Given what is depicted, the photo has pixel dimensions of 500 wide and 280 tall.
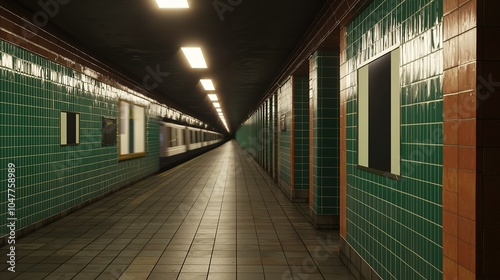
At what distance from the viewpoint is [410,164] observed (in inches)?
107

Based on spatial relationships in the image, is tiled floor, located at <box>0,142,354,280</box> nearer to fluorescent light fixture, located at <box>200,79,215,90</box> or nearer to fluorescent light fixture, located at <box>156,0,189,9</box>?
fluorescent light fixture, located at <box>156,0,189,9</box>

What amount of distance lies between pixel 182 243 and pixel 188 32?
303 centimetres

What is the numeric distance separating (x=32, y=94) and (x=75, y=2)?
1439 millimetres

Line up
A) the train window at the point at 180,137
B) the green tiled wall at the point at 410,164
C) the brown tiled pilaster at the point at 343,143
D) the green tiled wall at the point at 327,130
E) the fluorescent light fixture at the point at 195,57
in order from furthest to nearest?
the train window at the point at 180,137, the fluorescent light fixture at the point at 195,57, the green tiled wall at the point at 327,130, the brown tiled pilaster at the point at 343,143, the green tiled wall at the point at 410,164

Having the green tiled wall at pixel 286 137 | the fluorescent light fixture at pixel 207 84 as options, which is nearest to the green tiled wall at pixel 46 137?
the fluorescent light fixture at pixel 207 84

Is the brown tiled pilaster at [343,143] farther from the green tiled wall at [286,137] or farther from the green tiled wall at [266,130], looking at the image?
the green tiled wall at [266,130]

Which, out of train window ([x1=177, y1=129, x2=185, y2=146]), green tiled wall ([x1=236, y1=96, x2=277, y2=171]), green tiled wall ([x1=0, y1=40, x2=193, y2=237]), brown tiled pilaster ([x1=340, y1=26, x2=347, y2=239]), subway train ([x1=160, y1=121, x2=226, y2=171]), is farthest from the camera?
train window ([x1=177, y1=129, x2=185, y2=146])

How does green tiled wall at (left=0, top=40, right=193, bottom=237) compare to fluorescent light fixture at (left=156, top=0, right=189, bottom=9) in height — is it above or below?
below

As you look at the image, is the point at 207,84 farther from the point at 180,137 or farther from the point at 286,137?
the point at 180,137

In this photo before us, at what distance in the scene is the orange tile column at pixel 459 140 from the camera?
1.93 metres

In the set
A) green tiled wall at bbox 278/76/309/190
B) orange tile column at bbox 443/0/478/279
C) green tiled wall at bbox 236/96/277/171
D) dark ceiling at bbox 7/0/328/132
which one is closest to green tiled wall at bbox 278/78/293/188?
green tiled wall at bbox 278/76/309/190

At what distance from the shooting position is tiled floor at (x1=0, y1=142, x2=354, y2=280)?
3988 millimetres

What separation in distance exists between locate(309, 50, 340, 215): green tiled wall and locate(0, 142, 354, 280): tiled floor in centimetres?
47

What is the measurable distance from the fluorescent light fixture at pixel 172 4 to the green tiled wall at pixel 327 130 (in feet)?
6.16
